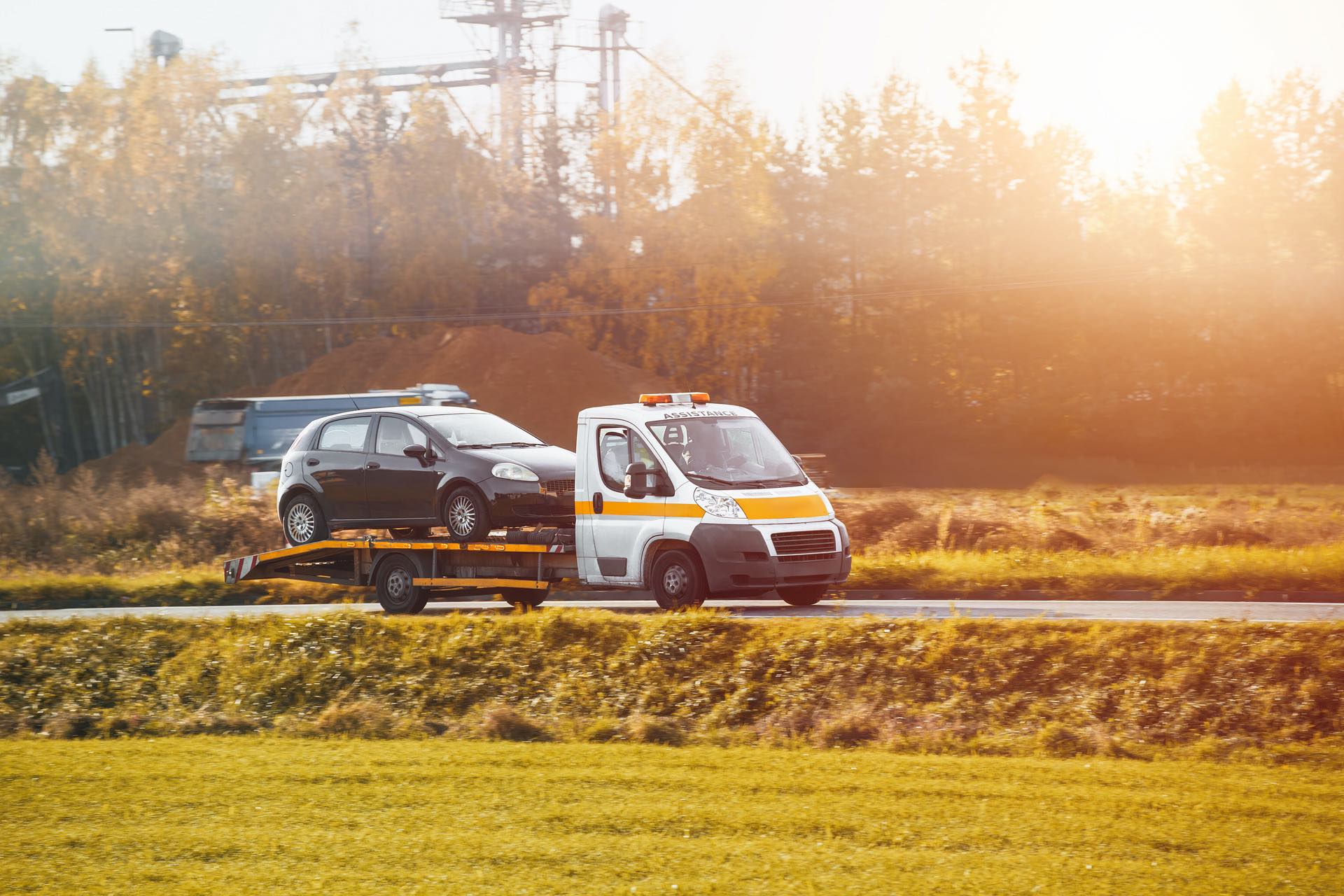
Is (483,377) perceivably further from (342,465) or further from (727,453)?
(727,453)

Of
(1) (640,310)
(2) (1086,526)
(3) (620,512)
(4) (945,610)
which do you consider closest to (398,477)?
(3) (620,512)

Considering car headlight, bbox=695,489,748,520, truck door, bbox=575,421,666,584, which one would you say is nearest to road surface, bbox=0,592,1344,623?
truck door, bbox=575,421,666,584

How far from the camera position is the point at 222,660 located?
13.7 meters

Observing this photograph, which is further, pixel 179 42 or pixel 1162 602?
pixel 179 42

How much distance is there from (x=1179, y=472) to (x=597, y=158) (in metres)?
24.2

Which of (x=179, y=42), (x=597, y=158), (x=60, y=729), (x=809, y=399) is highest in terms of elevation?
(x=179, y=42)

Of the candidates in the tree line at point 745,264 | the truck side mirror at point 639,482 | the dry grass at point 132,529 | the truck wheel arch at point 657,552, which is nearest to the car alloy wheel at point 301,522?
the truck side mirror at point 639,482

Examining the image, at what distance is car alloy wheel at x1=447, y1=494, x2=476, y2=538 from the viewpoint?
15047mm

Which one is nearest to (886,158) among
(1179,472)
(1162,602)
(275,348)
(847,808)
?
(1179,472)

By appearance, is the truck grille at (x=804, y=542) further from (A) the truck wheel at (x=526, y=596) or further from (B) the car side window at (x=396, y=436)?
(B) the car side window at (x=396, y=436)

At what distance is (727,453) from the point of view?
49.4 feet

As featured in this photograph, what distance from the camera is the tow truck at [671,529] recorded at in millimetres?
14148

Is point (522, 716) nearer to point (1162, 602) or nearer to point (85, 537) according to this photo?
point (1162, 602)

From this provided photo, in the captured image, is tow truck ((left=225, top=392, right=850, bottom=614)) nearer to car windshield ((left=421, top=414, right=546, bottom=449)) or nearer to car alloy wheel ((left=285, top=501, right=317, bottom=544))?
car alloy wheel ((left=285, top=501, right=317, bottom=544))
